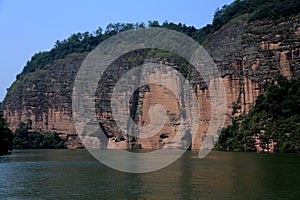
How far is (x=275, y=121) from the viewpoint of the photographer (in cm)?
5016

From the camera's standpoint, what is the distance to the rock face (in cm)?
5878

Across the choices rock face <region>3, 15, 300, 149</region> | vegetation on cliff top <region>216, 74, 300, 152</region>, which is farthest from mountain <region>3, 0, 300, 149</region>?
vegetation on cliff top <region>216, 74, 300, 152</region>

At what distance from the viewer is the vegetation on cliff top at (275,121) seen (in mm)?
47656

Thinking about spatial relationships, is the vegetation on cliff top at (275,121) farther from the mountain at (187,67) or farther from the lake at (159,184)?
the lake at (159,184)

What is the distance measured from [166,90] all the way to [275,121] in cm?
2826

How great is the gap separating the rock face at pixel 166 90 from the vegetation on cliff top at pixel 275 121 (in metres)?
4.34

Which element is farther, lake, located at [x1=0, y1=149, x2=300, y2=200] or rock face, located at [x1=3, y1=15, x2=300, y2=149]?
rock face, located at [x1=3, y1=15, x2=300, y2=149]

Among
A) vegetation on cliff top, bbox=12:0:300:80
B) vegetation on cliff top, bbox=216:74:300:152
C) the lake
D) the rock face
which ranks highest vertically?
vegetation on cliff top, bbox=12:0:300:80

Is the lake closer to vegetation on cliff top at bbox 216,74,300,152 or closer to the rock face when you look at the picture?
vegetation on cliff top at bbox 216,74,300,152

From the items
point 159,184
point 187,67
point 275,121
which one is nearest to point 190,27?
point 187,67

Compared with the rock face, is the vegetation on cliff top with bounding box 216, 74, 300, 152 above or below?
below

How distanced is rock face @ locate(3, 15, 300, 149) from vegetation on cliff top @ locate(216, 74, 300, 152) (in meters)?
4.34

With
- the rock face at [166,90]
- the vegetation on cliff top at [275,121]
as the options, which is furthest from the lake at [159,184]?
the rock face at [166,90]

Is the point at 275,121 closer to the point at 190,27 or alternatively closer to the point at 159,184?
the point at 159,184
